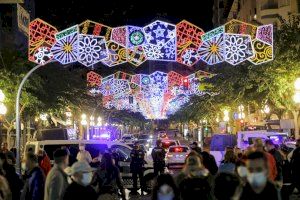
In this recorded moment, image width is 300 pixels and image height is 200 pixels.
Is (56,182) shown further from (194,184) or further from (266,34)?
(266,34)

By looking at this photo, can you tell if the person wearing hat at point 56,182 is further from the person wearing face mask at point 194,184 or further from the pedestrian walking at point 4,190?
the person wearing face mask at point 194,184

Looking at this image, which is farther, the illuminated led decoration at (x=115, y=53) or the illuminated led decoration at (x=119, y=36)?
the illuminated led decoration at (x=115, y=53)

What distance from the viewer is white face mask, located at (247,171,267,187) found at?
5883mm

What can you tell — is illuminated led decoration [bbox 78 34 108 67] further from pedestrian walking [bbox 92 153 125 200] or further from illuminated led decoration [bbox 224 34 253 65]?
pedestrian walking [bbox 92 153 125 200]

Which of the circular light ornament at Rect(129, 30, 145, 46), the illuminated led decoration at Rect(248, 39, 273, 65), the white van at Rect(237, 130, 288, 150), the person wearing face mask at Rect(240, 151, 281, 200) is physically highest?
the circular light ornament at Rect(129, 30, 145, 46)

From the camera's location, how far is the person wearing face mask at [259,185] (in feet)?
19.4

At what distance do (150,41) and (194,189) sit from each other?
1919 cm

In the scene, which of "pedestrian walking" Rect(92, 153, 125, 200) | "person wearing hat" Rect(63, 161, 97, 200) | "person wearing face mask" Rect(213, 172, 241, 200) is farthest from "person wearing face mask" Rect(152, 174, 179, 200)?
"pedestrian walking" Rect(92, 153, 125, 200)

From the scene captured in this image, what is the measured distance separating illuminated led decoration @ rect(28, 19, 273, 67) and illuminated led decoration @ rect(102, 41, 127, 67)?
111 millimetres

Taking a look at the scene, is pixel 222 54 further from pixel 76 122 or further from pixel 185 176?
pixel 76 122

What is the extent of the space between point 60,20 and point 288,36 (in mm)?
38810

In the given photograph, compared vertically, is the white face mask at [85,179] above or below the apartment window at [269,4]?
below

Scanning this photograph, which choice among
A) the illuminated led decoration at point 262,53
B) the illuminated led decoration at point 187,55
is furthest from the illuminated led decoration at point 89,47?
the illuminated led decoration at point 262,53

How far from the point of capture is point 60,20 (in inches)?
2717
